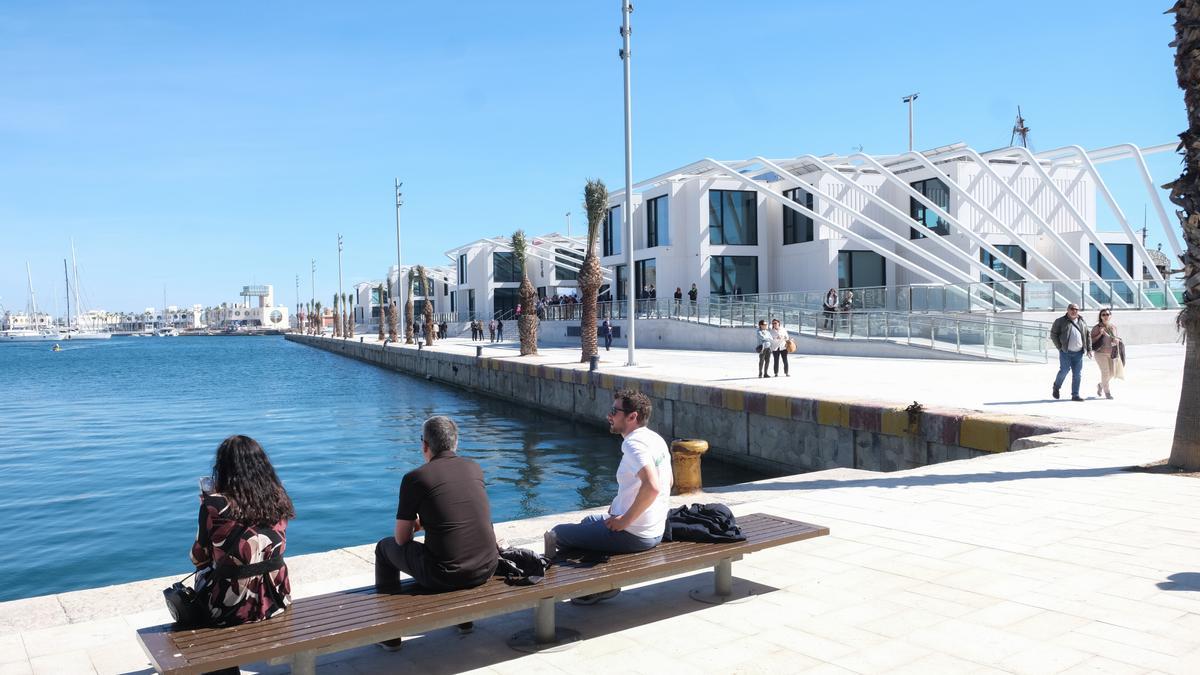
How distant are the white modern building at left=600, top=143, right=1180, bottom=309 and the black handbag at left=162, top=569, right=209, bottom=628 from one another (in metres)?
35.1

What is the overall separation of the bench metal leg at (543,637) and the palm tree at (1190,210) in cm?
677

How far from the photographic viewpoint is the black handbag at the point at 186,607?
384 cm

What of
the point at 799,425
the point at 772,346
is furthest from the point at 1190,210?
the point at 772,346

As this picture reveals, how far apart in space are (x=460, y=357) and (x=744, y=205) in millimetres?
15448

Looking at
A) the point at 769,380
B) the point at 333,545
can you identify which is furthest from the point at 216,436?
the point at 769,380

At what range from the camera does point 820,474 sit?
31.3ft

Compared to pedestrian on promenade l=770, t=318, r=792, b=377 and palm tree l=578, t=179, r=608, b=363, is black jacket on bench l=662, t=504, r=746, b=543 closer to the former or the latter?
pedestrian on promenade l=770, t=318, r=792, b=377

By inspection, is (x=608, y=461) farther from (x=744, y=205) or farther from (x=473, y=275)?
(x=473, y=275)

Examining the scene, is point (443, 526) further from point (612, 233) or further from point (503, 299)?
point (503, 299)

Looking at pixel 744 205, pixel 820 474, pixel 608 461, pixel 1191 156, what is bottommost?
pixel 608 461

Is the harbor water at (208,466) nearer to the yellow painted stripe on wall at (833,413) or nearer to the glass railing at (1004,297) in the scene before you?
the yellow painted stripe on wall at (833,413)

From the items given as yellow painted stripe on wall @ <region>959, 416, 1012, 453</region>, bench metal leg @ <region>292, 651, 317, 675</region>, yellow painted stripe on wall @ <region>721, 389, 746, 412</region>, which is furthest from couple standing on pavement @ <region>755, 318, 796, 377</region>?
bench metal leg @ <region>292, 651, 317, 675</region>

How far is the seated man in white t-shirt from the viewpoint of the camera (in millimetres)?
4836

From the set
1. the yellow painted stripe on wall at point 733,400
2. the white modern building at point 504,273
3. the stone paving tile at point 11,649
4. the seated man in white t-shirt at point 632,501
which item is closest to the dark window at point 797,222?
the white modern building at point 504,273
